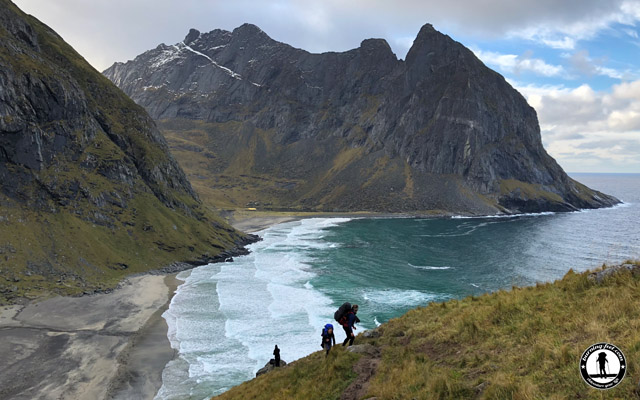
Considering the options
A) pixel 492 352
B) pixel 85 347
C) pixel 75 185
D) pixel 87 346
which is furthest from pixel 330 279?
pixel 492 352

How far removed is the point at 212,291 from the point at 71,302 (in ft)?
62.3

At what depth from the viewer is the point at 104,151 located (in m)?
85.6

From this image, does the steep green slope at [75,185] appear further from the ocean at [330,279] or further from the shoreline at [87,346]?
the ocean at [330,279]

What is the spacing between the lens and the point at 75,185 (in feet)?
245

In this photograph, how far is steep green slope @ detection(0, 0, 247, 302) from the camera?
59344mm

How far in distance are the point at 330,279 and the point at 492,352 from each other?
5788cm

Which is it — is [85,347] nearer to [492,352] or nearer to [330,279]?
[492,352]

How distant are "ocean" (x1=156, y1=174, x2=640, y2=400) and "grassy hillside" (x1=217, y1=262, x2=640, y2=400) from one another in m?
14.7

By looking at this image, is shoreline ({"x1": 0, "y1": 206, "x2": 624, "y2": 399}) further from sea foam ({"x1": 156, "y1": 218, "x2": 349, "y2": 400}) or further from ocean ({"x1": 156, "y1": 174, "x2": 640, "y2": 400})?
→ ocean ({"x1": 156, "y1": 174, "x2": 640, "y2": 400})

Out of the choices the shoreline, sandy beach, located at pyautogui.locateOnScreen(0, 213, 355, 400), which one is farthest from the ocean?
the shoreline

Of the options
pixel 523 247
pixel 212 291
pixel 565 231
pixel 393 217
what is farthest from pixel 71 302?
pixel 393 217

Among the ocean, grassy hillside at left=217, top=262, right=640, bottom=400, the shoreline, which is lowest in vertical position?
the shoreline

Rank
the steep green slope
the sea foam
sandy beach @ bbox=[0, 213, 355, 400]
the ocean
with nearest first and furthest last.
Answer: sandy beach @ bbox=[0, 213, 355, 400] < the sea foam < the ocean < the steep green slope

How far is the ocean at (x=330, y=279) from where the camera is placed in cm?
3859
